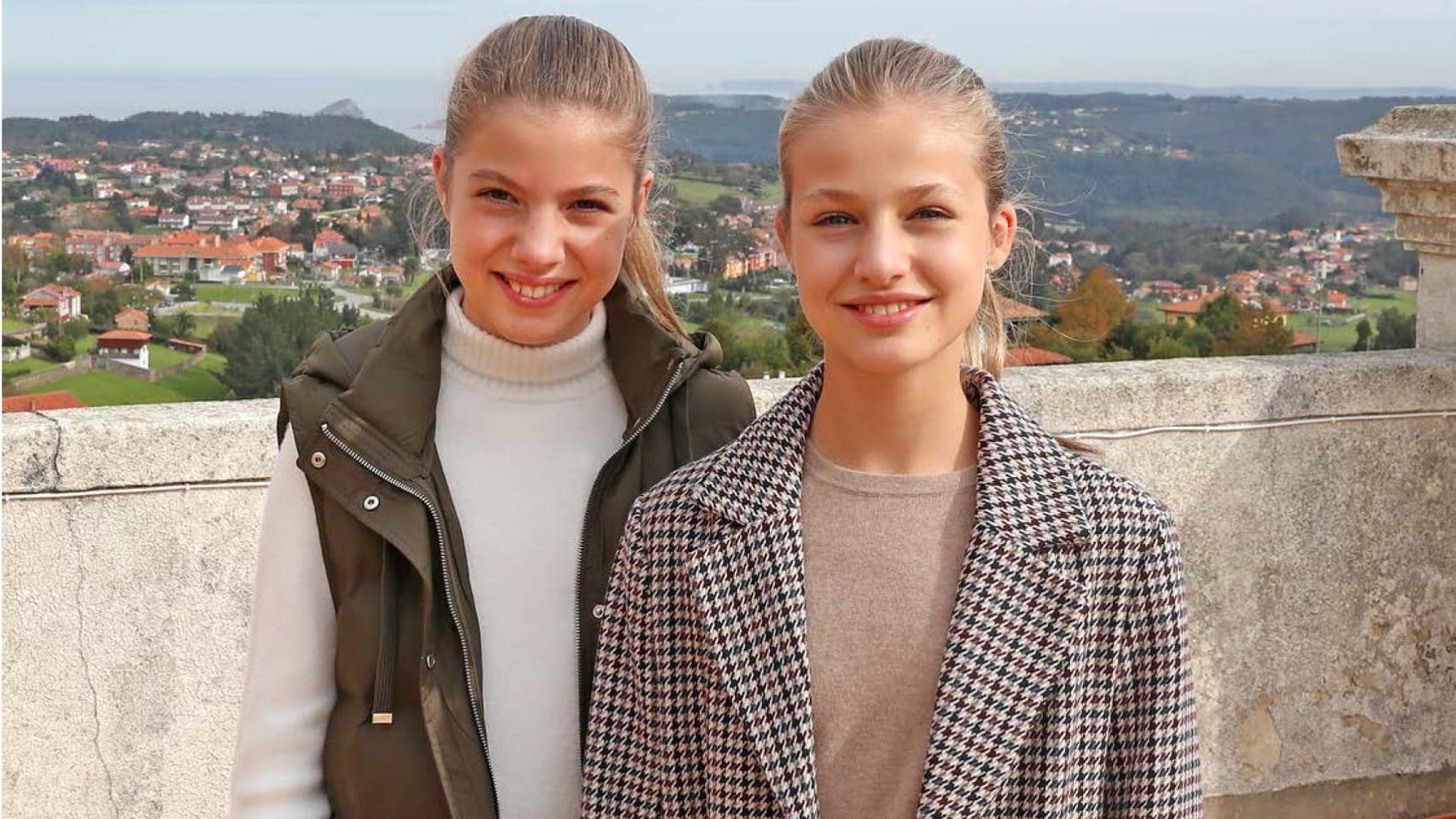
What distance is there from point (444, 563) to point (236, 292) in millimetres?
3705

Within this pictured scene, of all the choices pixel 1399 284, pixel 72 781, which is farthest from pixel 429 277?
pixel 1399 284

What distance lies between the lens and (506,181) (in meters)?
1.98

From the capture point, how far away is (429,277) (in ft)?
7.11

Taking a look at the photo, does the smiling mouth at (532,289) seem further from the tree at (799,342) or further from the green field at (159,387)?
the green field at (159,387)

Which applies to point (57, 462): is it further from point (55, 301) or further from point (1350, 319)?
point (1350, 319)

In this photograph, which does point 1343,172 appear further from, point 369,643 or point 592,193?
point 369,643

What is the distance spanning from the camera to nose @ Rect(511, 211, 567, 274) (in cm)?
195

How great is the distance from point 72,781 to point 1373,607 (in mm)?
2797

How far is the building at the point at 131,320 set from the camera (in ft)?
18.2

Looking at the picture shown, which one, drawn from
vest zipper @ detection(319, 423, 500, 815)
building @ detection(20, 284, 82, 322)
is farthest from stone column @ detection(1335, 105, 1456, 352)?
building @ detection(20, 284, 82, 322)

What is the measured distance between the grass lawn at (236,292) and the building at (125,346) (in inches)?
9.9

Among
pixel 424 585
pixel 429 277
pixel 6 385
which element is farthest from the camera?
pixel 6 385

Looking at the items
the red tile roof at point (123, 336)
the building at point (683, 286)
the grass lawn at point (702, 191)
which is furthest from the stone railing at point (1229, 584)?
the red tile roof at point (123, 336)

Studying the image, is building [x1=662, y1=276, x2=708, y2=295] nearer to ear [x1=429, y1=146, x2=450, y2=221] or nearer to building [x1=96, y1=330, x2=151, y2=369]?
ear [x1=429, y1=146, x2=450, y2=221]
